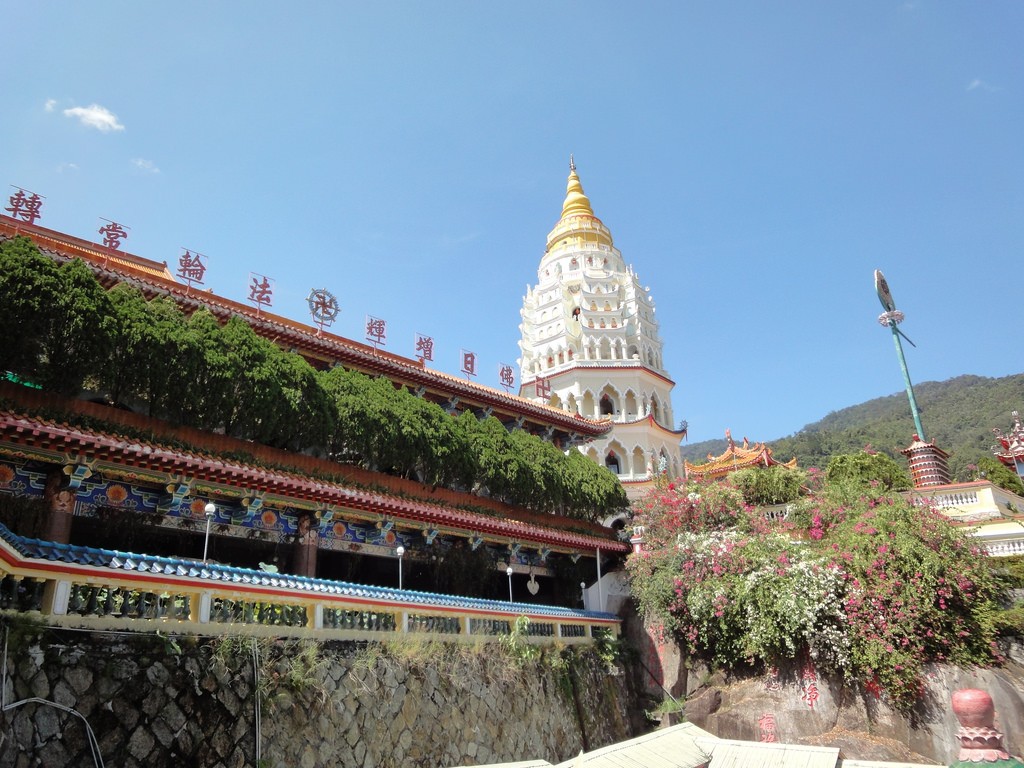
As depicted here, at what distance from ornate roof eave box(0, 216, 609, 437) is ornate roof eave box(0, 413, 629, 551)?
478 cm

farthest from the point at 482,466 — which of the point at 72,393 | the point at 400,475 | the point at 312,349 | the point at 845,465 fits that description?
the point at 845,465

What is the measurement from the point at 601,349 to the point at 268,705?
1275 inches

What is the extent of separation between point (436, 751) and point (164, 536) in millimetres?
6665

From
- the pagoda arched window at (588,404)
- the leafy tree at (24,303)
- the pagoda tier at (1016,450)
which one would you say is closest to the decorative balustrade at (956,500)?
the pagoda tier at (1016,450)

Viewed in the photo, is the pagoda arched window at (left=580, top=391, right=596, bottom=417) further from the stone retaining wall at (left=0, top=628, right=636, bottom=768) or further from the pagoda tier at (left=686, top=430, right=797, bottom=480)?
the stone retaining wall at (left=0, top=628, right=636, bottom=768)

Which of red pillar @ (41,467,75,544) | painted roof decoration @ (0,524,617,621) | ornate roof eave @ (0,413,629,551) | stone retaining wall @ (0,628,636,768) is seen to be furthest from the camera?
red pillar @ (41,467,75,544)

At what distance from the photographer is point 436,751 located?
13297 millimetres

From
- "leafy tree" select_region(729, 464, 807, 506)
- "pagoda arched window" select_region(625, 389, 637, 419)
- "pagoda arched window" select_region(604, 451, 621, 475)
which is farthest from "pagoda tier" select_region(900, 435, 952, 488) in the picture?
"pagoda arched window" select_region(625, 389, 637, 419)

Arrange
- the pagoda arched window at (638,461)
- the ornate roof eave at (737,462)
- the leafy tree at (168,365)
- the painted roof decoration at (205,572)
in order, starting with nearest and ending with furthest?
1. the painted roof decoration at (205,572)
2. the leafy tree at (168,365)
3. the pagoda arched window at (638,461)
4. the ornate roof eave at (737,462)

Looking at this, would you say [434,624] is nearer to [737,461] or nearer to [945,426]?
[737,461]

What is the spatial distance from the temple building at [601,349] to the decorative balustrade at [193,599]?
22.2 m

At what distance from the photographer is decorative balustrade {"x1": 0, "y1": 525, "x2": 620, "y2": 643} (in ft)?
30.7

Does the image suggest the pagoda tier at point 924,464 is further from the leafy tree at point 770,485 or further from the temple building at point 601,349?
the temple building at point 601,349

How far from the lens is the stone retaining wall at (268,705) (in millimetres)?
8812
